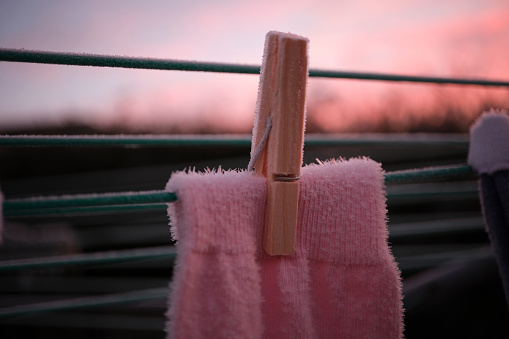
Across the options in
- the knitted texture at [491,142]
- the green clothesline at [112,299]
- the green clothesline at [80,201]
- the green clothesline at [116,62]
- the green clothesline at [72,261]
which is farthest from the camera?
the green clothesline at [112,299]

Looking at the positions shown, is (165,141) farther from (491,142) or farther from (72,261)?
(491,142)

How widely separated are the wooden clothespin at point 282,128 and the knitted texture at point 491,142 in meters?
0.36

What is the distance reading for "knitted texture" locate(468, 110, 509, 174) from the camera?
0.58 meters

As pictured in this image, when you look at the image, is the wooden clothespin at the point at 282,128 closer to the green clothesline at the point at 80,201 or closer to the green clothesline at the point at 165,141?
the green clothesline at the point at 80,201

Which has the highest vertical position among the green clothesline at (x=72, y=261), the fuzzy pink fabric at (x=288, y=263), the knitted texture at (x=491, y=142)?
the knitted texture at (x=491, y=142)

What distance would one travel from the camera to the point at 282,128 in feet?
1.27

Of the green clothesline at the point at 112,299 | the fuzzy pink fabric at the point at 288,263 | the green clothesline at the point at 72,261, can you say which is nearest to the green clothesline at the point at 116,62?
the fuzzy pink fabric at the point at 288,263

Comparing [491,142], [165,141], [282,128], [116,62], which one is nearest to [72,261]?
[165,141]

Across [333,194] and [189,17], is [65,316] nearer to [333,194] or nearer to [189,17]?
[189,17]

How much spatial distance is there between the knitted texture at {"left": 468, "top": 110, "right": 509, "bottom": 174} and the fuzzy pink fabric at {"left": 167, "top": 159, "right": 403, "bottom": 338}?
240 mm

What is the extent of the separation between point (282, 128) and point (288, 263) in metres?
0.15

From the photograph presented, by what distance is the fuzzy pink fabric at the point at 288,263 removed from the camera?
0.37 metres

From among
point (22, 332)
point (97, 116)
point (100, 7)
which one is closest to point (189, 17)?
point (100, 7)

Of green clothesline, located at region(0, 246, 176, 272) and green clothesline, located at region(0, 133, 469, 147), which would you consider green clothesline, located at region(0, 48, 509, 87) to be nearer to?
green clothesline, located at region(0, 133, 469, 147)
